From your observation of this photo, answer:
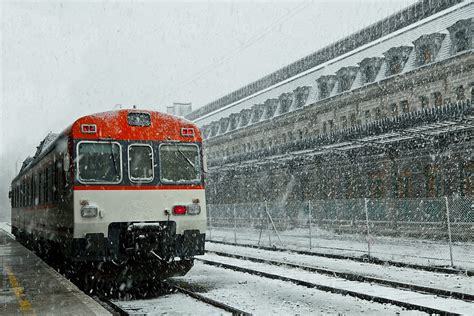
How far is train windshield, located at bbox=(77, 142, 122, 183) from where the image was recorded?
34.0 ft

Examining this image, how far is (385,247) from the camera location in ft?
62.3

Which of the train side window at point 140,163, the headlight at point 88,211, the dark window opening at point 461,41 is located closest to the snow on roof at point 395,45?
the dark window opening at point 461,41

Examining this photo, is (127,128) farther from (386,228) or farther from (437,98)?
(437,98)

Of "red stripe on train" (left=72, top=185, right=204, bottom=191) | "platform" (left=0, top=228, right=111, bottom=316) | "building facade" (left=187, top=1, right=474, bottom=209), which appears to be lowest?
"platform" (left=0, top=228, right=111, bottom=316)

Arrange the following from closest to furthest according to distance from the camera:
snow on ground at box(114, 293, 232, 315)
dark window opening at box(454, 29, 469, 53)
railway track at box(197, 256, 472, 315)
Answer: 1. railway track at box(197, 256, 472, 315)
2. snow on ground at box(114, 293, 232, 315)
3. dark window opening at box(454, 29, 469, 53)

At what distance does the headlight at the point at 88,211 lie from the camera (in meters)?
10.0

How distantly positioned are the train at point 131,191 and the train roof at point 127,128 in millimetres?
19

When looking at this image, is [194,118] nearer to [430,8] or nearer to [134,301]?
[430,8]

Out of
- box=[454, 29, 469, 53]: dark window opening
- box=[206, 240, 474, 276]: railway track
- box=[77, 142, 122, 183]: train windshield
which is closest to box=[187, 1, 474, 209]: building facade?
box=[454, 29, 469, 53]: dark window opening

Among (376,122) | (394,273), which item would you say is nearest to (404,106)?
(376,122)

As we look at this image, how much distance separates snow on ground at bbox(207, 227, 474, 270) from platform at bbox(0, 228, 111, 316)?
31.8 ft

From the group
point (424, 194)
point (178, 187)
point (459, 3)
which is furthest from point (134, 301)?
point (459, 3)

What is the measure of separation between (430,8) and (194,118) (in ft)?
158

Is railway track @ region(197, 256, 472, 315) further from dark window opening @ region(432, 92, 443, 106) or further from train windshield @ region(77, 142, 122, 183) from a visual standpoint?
dark window opening @ region(432, 92, 443, 106)
